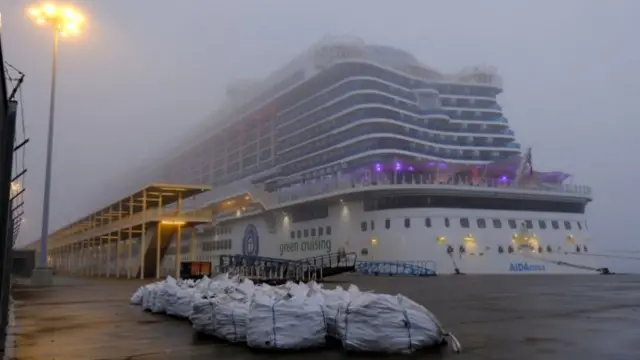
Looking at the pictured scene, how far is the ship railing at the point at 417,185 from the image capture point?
139 feet

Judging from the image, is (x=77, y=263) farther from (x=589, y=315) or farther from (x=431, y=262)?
(x=589, y=315)

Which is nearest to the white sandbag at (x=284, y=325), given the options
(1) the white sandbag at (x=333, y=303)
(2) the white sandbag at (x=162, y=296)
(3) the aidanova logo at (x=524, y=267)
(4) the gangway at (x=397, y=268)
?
(1) the white sandbag at (x=333, y=303)

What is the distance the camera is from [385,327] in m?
6.75

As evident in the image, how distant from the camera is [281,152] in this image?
196 feet

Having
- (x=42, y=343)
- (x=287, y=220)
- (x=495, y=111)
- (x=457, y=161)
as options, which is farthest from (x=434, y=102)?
(x=42, y=343)

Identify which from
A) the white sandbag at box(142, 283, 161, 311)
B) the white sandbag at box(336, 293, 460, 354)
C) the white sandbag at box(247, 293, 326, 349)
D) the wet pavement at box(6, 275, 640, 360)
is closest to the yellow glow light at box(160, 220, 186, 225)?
the wet pavement at box(6, 275, 640, 360)

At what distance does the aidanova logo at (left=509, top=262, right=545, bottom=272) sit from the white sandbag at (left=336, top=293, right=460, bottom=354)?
36.9 metres

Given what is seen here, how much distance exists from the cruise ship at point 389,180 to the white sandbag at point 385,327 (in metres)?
31.4

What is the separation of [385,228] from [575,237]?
1587 centimetres

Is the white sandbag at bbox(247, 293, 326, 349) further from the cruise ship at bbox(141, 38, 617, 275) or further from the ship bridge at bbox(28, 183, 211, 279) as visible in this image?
the cruise ship at bbox(141, 38, 617, 275)

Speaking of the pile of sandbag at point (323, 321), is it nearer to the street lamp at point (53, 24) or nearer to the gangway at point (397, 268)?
the street lamp at point (53, 24)

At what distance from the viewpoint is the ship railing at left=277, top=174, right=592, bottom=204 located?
42228 millimetres

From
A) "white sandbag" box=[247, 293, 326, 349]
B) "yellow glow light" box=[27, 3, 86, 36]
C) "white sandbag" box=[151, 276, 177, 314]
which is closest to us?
"white sandbag" box=[247, 293, 326, 349]

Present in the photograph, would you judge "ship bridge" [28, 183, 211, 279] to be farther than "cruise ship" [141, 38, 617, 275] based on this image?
No
